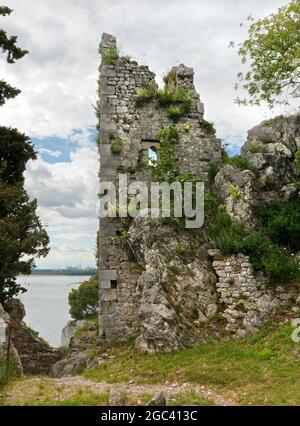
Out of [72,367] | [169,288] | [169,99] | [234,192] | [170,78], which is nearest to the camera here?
[169,288]

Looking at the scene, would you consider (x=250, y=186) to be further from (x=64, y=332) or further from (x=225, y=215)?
(x=64, y=332)

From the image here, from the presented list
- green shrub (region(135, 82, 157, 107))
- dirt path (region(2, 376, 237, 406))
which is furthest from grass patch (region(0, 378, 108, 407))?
green shrub (region(135, 82, 157, 107))

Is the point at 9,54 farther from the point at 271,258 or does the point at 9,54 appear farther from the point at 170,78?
the point at 271,258

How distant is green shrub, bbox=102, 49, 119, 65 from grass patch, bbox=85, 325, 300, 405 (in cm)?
964

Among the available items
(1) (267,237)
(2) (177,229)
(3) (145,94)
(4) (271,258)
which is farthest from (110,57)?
(4) (271,258)

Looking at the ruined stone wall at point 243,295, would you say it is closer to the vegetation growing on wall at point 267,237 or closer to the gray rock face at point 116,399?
the vegetation growing on wall at point 267,237

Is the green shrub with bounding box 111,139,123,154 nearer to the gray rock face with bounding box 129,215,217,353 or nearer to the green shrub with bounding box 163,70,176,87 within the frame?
the gray rock face with bounding box 129,215,217,353

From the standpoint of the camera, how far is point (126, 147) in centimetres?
1512

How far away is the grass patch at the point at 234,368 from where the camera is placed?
8.68 metres

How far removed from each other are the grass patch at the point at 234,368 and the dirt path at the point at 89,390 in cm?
27

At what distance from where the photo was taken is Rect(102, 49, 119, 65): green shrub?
50.8ft

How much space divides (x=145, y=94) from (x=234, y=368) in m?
9.59

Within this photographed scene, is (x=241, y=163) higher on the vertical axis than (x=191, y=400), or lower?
higher
